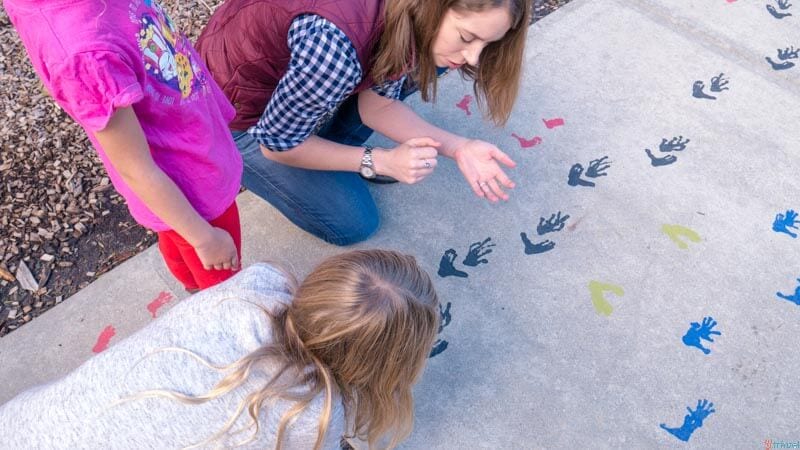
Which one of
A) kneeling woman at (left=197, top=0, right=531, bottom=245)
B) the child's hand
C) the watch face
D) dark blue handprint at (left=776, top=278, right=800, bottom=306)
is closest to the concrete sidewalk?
dark blue handprint at (left=776, top=278, right=800, bottom=306)

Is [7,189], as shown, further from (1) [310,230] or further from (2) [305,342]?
(2) [305,342]

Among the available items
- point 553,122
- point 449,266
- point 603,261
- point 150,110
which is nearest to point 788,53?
point 553,122

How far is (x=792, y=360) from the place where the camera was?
6.15ft

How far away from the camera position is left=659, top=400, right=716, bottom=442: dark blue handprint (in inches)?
67.9

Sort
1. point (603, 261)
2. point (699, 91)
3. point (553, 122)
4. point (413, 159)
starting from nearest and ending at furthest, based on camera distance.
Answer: point (413, 159) → point (603, 261) → point (553, 122) → point (699, 91)

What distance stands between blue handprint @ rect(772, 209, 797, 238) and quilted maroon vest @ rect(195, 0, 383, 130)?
1536mm

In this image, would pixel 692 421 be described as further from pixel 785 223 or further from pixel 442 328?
pixel 785 223

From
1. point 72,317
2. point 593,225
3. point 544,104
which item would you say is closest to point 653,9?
point 544,104

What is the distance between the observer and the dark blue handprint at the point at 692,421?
1.72 meters

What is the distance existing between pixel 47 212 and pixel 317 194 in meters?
0.96

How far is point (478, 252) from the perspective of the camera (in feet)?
6.82

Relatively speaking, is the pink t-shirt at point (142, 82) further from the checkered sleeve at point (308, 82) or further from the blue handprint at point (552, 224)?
the blue handprint at point (552, 224)

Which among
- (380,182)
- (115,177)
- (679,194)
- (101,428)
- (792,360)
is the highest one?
(115,177)

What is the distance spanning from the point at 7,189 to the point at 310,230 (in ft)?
3.57
